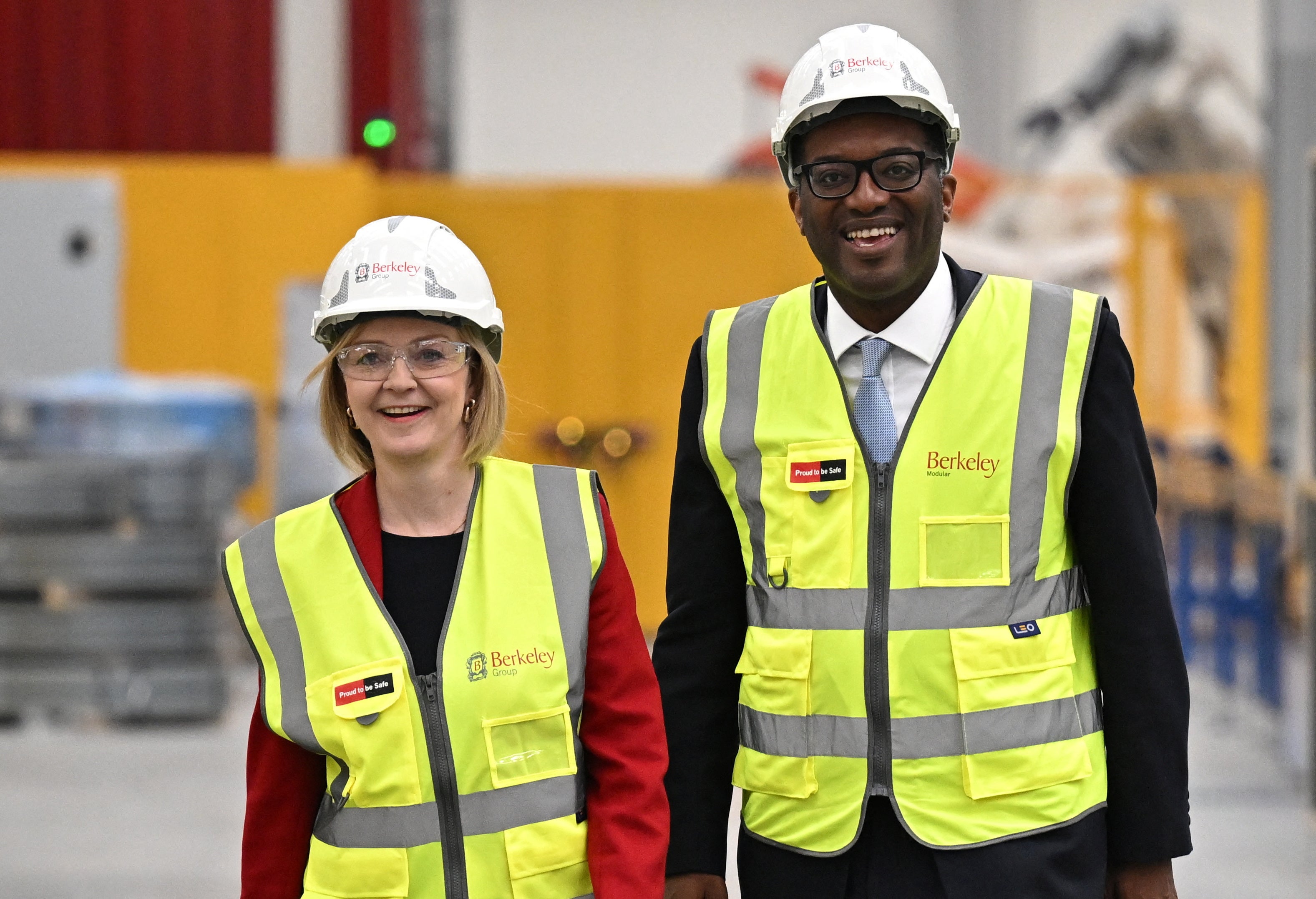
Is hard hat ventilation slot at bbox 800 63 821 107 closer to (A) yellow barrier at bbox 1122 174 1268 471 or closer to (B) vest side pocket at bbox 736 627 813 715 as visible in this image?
(B) vest side pocket at bbox 736 627 813 715

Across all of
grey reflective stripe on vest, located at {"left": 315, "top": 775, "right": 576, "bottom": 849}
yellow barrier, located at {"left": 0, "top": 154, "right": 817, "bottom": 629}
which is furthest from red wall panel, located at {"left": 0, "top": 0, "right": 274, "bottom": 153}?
grey reflective stripe on vest, located at {"left": 315, "top": 775, "right": 576, "bottom": 849}

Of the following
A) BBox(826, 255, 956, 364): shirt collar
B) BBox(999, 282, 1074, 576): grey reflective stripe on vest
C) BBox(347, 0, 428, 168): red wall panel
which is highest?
BBox(347, 0, 428, 168): red wall panel

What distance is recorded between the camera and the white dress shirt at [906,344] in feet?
6.60

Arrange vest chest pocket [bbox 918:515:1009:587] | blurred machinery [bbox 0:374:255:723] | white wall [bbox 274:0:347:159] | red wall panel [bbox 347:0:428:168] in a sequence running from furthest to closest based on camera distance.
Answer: white wall [bbox 274:0:347:159]
red wall panel [bbox 347:0:428:168]
blurred machinery [bbox 0:374:255:723]
vest chest pocket [bbox 918:515:1009:587]

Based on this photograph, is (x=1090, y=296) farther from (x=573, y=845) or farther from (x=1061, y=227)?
(x=1061, y=227)

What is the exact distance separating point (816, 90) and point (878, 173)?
0.13 metres

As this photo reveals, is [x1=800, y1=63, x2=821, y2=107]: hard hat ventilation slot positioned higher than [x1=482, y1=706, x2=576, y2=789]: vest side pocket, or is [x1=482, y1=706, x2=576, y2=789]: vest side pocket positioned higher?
[x1=800, y1=63, x2=821, y2=107]: hard hat ventilation slot

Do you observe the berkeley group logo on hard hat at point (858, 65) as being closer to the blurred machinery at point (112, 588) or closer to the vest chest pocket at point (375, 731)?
the vest chest pocket at point (375, 731)

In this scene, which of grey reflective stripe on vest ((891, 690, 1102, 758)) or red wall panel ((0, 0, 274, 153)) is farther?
red wall panel ((0, 0, 274, 153))

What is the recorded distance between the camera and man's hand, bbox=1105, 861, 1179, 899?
1.92m

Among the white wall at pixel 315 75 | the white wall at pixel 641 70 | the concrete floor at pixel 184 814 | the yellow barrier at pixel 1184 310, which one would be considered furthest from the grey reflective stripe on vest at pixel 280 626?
the white wall at pixel 641 70

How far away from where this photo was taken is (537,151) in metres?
16.2

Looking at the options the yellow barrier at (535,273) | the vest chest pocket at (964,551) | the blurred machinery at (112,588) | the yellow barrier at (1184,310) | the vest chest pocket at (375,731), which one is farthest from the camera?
the yellow barrier at (1184,310)

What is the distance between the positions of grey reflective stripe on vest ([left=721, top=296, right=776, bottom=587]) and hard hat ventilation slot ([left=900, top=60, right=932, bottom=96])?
353 millimetres
